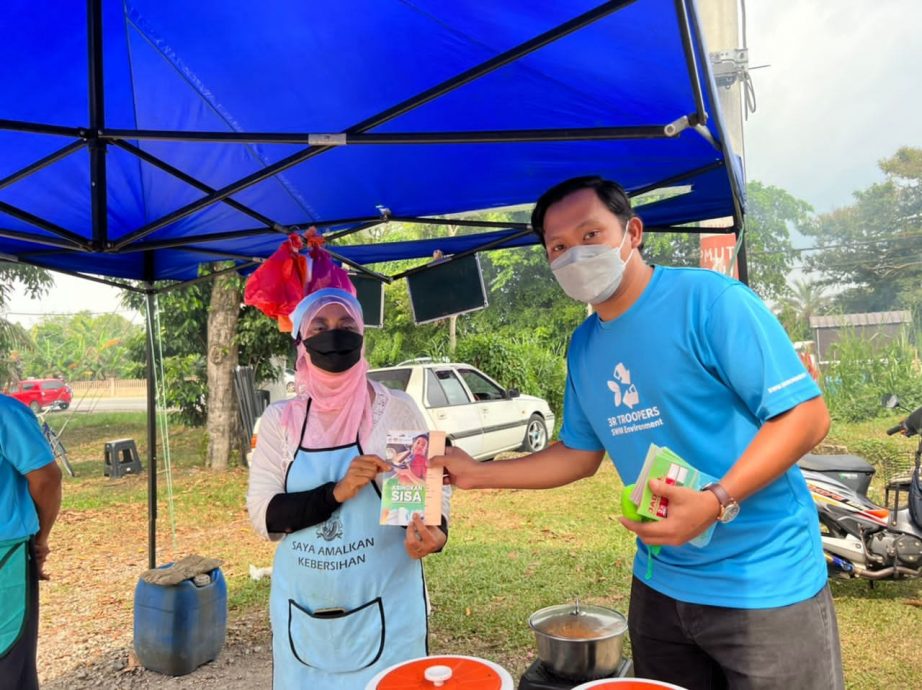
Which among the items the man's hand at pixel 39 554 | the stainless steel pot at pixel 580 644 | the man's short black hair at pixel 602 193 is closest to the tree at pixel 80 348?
the man's hand at pixel 39 554

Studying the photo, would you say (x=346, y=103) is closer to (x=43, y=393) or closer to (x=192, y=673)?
(x=192, y=673)

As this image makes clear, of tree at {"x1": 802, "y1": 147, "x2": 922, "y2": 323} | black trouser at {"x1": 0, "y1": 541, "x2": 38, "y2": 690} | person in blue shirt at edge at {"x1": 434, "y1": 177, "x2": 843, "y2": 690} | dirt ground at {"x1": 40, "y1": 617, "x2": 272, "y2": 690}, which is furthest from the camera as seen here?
tree at {"x1": 802, "y1": 147, "x2": 922, "y2": 323}

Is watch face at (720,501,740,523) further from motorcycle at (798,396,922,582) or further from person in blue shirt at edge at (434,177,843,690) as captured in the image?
motorcycle at (798,396,922,582)

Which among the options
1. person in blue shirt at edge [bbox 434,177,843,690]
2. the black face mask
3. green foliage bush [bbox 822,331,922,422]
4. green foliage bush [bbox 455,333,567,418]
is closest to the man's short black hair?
person in blue shirt at edge [bbox 434,177,843,690]

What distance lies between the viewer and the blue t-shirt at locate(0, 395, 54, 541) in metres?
2.64

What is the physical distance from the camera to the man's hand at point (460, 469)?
196 centimetres

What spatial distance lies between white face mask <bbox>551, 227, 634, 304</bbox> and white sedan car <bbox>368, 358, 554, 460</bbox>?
7.08 meters

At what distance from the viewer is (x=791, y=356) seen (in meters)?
1.56

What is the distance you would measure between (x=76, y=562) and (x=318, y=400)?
22.5 feet

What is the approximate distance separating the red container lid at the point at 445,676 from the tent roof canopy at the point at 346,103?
1392 millimetres

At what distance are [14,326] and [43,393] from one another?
6.65 ft

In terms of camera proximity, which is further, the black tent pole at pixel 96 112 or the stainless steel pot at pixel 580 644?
the stainless steel pot at pixel 580 644

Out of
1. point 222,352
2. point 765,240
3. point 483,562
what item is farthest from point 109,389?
point 765,240

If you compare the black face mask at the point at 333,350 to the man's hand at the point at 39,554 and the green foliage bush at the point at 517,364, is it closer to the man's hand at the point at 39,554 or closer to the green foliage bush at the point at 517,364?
the man's hand at the point at 39,554
